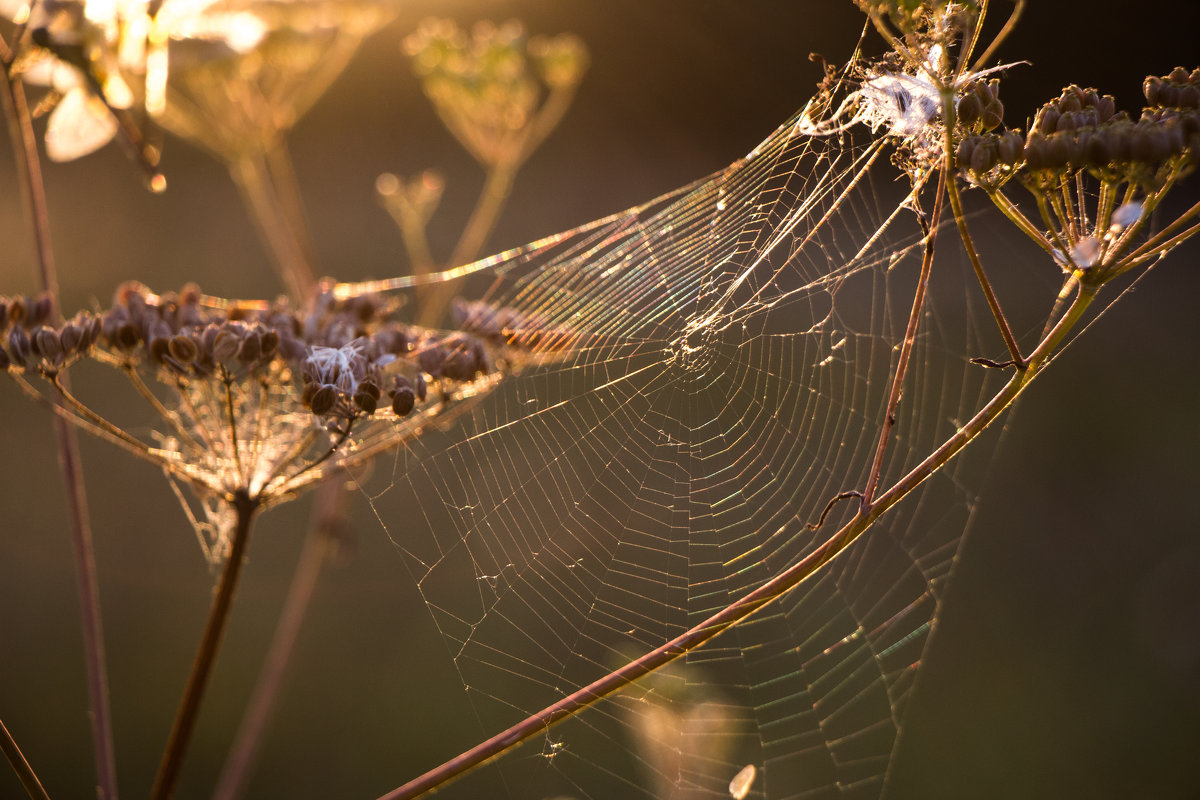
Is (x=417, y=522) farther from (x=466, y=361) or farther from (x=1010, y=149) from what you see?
(x=1010, y=149)

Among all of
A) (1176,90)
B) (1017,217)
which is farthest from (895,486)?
(1176,90)

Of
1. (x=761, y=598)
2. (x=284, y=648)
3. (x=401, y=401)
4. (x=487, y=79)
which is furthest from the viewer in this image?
(x=487, y=79)

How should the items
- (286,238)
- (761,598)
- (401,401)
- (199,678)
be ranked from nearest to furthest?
1. (761,598)
2. (199,678)
3. (401,401)
4. (286,238)

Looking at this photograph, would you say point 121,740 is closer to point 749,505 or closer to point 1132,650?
point 749,505

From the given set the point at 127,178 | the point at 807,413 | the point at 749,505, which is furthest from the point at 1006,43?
the point at 127,178

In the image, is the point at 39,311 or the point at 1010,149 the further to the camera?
the point at 39,311

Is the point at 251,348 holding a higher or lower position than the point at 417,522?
higher


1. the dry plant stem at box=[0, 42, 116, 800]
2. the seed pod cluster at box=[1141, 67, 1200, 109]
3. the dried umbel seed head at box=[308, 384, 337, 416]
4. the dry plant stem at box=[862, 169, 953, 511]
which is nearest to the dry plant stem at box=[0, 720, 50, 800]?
the dry plant stem at box=[0, 42, 116, 800]
